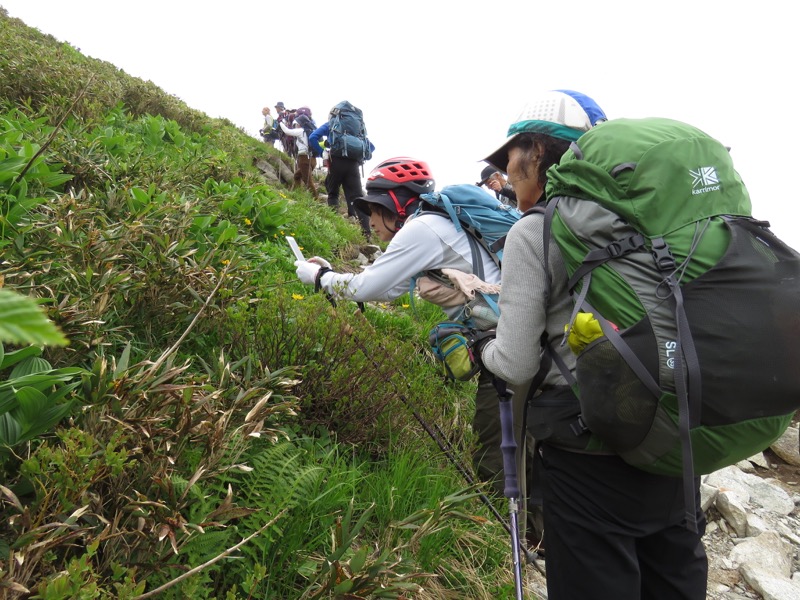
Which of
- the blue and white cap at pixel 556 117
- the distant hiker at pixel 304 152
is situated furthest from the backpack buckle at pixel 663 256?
the distant hiker at pixel 304 152

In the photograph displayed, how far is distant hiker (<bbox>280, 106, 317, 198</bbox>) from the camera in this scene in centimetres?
1234

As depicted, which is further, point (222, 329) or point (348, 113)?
point (348, 113)

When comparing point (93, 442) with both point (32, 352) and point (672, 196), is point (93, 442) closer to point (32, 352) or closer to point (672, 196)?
point (32, 352)

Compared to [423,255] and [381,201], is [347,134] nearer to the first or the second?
[381,201]

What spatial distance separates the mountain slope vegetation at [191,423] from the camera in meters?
1.76

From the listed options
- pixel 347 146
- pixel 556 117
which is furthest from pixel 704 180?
pixel 347 146

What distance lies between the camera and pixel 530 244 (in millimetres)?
2039

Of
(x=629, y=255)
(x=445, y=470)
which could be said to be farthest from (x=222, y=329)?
(x=629, y=255)

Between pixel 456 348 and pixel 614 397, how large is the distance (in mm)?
1176

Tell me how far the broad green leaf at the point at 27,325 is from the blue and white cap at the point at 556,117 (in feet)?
7.74

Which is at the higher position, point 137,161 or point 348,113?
point 348,113

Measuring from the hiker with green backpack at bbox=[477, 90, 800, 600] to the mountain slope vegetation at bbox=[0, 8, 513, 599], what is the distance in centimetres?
70

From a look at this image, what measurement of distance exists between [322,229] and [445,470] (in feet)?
16.5

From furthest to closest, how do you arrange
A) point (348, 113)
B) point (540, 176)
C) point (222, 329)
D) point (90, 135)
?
point (348, 113), point (90, 135), point (222, 329), point (540, 176)
